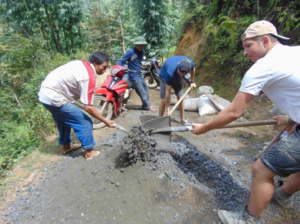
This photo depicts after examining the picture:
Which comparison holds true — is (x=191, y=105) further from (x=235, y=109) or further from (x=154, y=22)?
(x=154, y=22)

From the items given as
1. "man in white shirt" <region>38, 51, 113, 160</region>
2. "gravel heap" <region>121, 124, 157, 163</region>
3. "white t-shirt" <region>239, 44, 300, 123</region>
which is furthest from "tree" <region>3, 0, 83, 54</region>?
"white t-shirt" <region>239, 44, 300, 123</region>

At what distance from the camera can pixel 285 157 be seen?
1.43 metres

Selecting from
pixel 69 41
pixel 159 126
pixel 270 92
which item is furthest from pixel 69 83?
pixel 69 41

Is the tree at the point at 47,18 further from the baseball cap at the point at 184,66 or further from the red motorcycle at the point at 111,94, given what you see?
the baseball cap at the point at 184,66

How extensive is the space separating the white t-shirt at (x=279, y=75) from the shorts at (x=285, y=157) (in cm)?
20

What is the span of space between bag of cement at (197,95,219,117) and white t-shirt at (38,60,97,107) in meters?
2.96

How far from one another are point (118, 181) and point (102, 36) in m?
12.9

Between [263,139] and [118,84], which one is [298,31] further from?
[118,84]

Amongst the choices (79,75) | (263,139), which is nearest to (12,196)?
(79,75)

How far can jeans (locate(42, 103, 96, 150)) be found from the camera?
8.02 ft

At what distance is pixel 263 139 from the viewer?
10.8 feet

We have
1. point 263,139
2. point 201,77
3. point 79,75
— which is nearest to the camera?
point 79,75

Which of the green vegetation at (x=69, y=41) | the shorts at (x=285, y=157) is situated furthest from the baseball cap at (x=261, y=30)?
the green vegetation at (x=69, y=41)

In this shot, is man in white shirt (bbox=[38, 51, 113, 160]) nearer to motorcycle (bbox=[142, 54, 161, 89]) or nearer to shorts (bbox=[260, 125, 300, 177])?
shorts (bbox=[260, 125, 300, 177])
